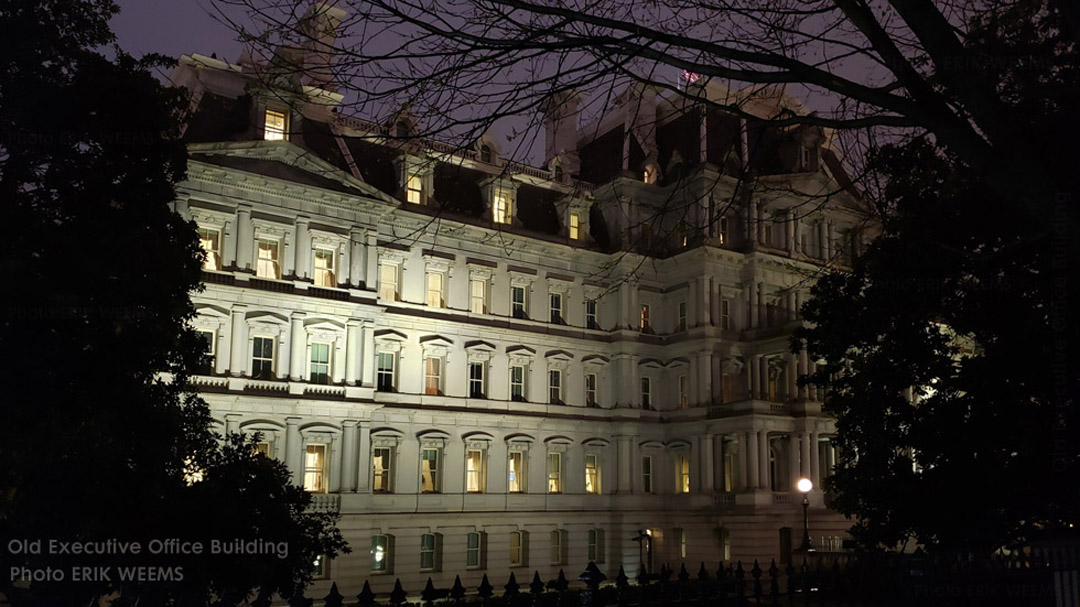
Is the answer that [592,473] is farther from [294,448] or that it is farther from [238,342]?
[238,342]

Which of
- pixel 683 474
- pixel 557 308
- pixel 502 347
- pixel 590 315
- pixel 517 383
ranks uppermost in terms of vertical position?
pixel 557 308

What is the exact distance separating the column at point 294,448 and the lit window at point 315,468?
25 cm

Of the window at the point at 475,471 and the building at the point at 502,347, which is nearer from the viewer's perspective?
the building at the point at 502,347

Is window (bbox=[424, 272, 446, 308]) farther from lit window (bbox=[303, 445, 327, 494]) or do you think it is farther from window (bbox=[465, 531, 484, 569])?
window (bbox=[465, 531, 484, 569])

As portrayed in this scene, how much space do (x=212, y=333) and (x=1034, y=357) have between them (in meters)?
25.2

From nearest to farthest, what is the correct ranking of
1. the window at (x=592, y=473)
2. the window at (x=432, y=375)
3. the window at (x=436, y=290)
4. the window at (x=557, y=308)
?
1. the window at (x=432, y=375)
2. the window at (x=436, y=290)
3. the window at (x=592, y=473)
4. the window at (x=557, y=308)

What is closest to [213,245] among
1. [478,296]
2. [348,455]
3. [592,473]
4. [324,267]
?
[324,267]

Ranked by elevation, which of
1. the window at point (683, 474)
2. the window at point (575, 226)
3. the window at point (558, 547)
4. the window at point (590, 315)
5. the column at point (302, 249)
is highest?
the window at point (575, 226)

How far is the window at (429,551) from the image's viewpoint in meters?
35.2

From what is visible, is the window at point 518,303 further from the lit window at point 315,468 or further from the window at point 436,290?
the lit window at point 315,468

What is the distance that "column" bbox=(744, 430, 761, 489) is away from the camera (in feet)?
125

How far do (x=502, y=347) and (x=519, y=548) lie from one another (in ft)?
26.7

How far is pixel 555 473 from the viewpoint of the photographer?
3972cm

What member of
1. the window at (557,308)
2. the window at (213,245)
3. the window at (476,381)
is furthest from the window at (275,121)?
the window at (557,308)
